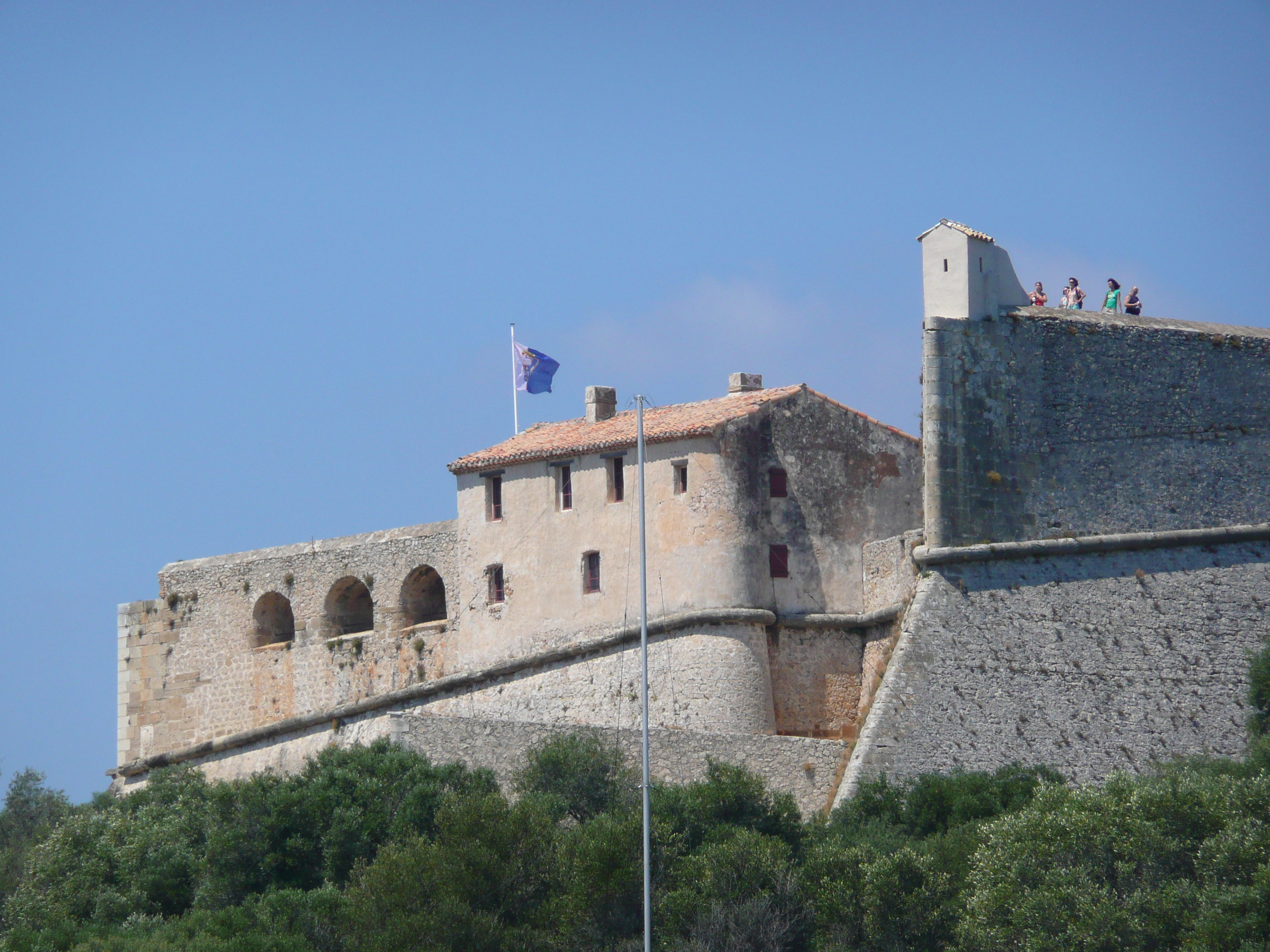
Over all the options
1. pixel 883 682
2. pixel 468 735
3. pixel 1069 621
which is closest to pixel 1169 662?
pixel 1069 621

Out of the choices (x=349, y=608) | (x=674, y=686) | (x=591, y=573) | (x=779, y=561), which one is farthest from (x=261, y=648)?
(x=779, y=561)

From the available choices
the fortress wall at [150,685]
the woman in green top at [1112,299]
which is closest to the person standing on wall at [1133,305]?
the woman in green top at [1112,299]

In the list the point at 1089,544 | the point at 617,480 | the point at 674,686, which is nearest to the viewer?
the point at 1089,544

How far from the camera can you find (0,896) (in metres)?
39.0

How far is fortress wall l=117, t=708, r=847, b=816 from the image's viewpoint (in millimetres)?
33312

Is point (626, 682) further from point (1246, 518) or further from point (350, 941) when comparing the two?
point (1246, 518)

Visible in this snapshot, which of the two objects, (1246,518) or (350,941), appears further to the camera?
(1246,518)

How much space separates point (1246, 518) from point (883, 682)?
23.6 ft

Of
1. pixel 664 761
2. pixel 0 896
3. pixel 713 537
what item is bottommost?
pixel 0 896

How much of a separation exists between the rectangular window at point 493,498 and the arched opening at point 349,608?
391cm

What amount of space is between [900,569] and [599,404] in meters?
7.45

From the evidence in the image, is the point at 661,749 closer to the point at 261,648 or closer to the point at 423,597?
the point at 423,597

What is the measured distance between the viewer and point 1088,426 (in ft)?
117

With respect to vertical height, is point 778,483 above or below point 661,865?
above
